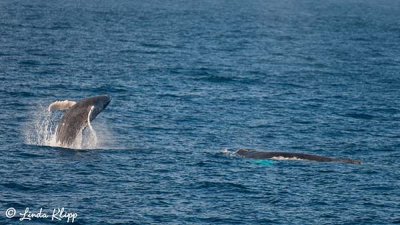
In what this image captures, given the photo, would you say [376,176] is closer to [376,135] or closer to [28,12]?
[376,135]

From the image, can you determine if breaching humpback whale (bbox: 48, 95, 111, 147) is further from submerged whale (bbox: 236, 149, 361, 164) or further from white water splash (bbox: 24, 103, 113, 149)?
submerged whale (bbox: 236, 149, 361, 164)

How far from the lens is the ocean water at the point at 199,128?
3981 cm

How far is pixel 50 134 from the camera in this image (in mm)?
52969

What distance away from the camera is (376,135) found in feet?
185

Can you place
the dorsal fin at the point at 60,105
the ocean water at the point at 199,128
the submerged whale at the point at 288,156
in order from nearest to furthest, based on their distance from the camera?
the ocean water at the point at 199,128, the dorsal fin at the point at 60,105, the submerged whale at the point at 288,156

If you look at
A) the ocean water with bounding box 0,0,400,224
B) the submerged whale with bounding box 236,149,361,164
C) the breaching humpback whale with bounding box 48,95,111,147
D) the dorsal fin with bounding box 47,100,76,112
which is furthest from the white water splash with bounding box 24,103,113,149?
the submerged whale with bounding box 236,149,361,164

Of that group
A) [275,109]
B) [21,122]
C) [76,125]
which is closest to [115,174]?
[76,125]

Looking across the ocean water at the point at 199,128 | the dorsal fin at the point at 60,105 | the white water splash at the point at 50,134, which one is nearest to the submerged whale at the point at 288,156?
the ocean water at the point at 199,128

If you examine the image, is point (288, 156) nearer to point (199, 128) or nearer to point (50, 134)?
point (199, 128)

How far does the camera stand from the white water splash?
48.7 metres

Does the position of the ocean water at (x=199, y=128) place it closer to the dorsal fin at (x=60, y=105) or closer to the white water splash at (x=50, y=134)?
the white water splash at (x=50, y=134)

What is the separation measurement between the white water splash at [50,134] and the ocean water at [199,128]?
16 centimetres

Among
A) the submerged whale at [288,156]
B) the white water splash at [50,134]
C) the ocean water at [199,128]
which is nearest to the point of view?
the ocean water at [199,128]

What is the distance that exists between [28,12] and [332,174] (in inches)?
4509
